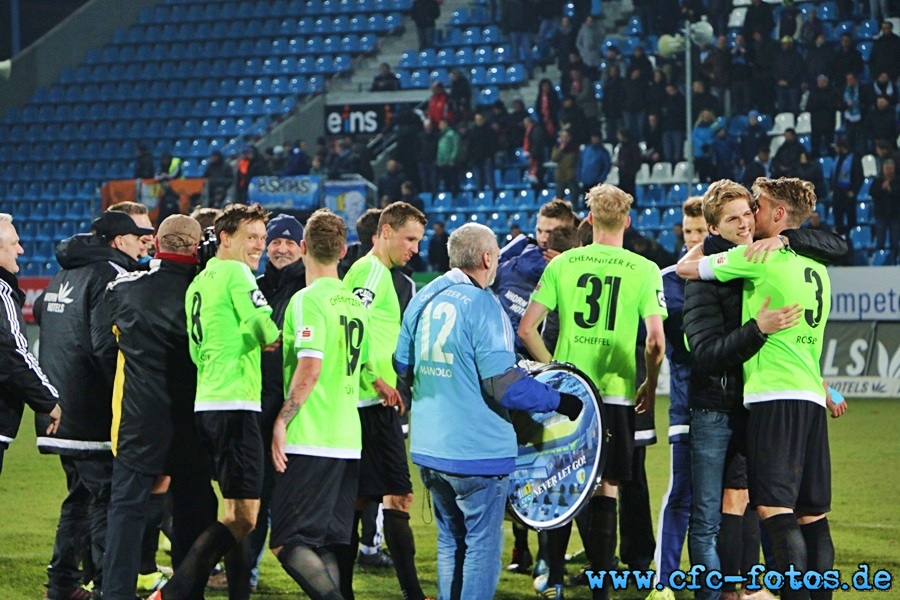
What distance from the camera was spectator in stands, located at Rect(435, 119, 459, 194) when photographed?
72.4 feet

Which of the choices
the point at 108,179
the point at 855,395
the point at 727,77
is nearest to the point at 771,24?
the point at 727,77

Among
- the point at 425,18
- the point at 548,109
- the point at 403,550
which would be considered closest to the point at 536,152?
the point at 548,109

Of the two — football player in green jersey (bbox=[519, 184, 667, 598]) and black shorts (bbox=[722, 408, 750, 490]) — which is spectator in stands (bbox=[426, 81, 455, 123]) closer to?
football player in green jersey (bbox=[519, 184, 667, 598])

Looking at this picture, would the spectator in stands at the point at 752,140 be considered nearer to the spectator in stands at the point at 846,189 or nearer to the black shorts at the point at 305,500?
the spectator in stands at the point at 846,189

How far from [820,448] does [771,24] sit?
15963 mm

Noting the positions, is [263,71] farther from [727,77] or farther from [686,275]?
[686,275]

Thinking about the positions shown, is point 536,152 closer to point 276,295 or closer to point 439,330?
point 276,295

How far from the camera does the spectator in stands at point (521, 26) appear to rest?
2411 centimetres

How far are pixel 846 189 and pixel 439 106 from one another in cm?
727

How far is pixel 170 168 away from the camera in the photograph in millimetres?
24531

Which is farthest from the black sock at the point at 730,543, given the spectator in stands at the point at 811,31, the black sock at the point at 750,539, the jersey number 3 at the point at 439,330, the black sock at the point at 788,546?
the spectator in stands at the point at 811,31

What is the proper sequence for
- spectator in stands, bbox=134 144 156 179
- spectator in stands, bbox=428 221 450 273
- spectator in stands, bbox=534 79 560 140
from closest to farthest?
spectator in stands, bbox=428 221 450 273, spectator in stands, bbox=534 79 560 140, spectator in stands, bbox=134 144 156 179

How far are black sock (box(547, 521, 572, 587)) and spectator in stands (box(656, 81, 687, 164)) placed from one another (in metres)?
13.9

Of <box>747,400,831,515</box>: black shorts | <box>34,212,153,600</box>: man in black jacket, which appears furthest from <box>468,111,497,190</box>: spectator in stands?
<box>747,400,831,515</box>: black shorts
